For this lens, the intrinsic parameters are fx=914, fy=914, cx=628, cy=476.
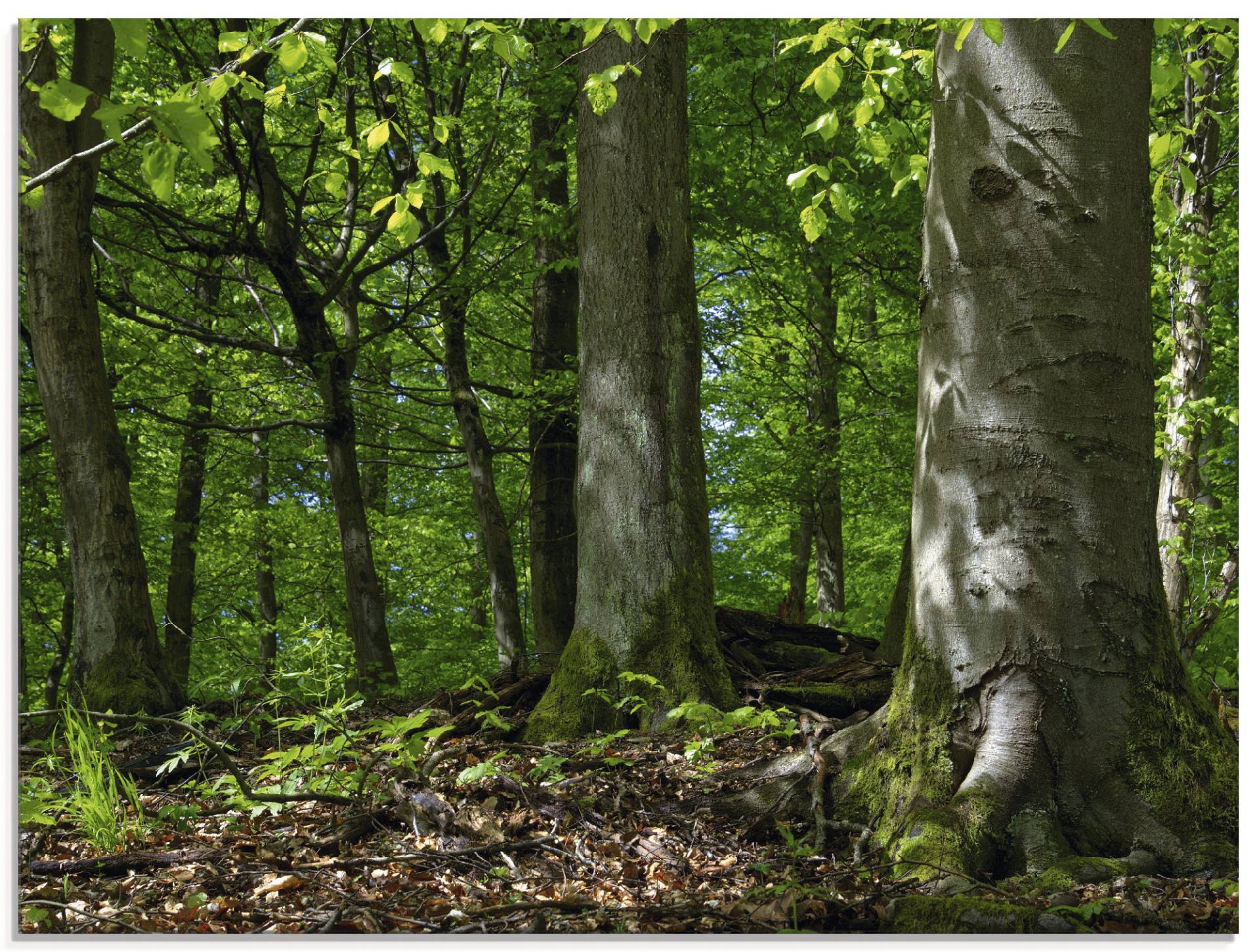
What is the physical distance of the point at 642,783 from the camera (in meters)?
3.30

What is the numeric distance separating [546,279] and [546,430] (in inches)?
63.8

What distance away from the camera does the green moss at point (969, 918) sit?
2.18 meters

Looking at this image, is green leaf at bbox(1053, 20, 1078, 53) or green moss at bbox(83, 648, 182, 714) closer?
green leaf at bbox(1053, 20, 1078, 53)

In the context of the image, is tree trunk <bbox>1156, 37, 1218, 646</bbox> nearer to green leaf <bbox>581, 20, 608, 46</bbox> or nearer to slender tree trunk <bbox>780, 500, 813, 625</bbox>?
slender tree trunk <bbox>780, 500, 813, 625</bbox>

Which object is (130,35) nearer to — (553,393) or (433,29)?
(433,29)

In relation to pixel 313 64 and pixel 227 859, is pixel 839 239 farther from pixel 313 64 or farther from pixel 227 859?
pixel 227 859

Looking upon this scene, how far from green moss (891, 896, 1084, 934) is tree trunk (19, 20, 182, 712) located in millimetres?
4398

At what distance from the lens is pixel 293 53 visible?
261 cm

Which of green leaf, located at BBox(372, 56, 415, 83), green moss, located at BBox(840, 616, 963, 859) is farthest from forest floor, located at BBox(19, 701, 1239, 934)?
green leaf, located at BBox(372, 56, 415, 83)

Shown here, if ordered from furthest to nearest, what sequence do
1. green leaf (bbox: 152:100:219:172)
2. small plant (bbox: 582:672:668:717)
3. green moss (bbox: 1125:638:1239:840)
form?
small plant (bbox: 582:672:668:717) → green moss (bbox: 1125:638:1239:840) → green leaf (bbox: 152:100:219:172)

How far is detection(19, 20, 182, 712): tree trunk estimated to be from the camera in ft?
17.1

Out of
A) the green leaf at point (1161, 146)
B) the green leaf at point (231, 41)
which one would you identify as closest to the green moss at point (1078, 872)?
the green leaf at point (1161, 146)

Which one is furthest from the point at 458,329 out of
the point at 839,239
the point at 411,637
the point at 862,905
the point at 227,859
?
the point at 411,637
